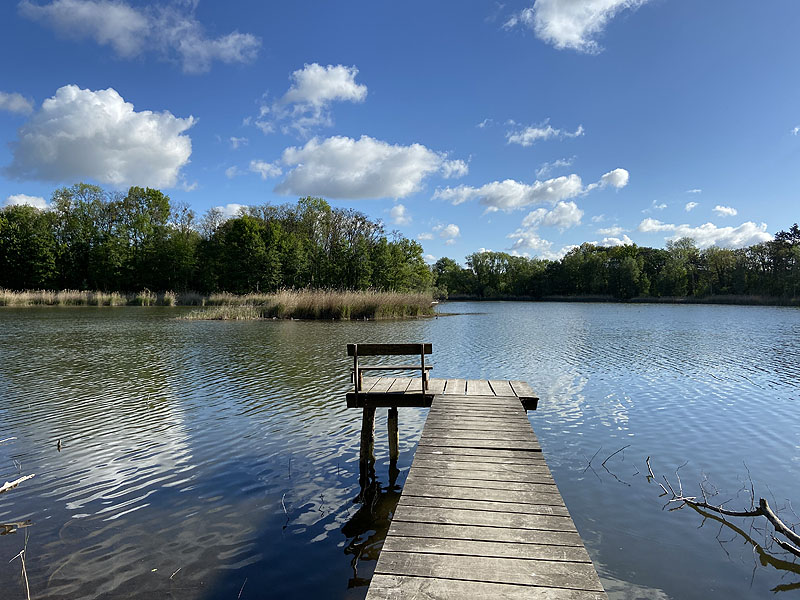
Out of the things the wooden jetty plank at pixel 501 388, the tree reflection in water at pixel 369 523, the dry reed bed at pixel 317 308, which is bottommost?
the tree reflection in water at pixel 369 523

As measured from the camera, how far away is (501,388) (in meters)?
7.34

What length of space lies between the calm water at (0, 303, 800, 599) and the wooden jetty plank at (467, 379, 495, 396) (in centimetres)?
112

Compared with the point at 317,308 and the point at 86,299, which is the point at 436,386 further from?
the point at 86,299

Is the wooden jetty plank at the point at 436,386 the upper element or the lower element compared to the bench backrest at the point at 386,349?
lower

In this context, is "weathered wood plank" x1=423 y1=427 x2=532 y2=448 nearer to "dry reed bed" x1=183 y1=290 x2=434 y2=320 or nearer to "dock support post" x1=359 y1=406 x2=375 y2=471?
"dock support post" x1=359 y1=406 x2=375 y2=471

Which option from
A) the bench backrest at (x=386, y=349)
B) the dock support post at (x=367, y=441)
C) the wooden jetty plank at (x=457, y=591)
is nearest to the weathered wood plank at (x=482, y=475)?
the wooden jetty plank at (x=457, y=591)

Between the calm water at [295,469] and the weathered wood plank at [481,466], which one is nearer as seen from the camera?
the calm water at [295,469]

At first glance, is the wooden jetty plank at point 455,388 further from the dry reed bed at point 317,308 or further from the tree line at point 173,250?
the tree line at point 173,250

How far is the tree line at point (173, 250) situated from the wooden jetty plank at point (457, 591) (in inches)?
1554

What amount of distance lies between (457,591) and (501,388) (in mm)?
5053

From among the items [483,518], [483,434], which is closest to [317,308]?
[483,434]

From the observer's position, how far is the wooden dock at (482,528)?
8.23 feet

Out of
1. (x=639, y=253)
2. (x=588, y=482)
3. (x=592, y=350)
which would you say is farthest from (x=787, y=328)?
(x=639, y=253)

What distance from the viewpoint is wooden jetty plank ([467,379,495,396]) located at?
277 inches
